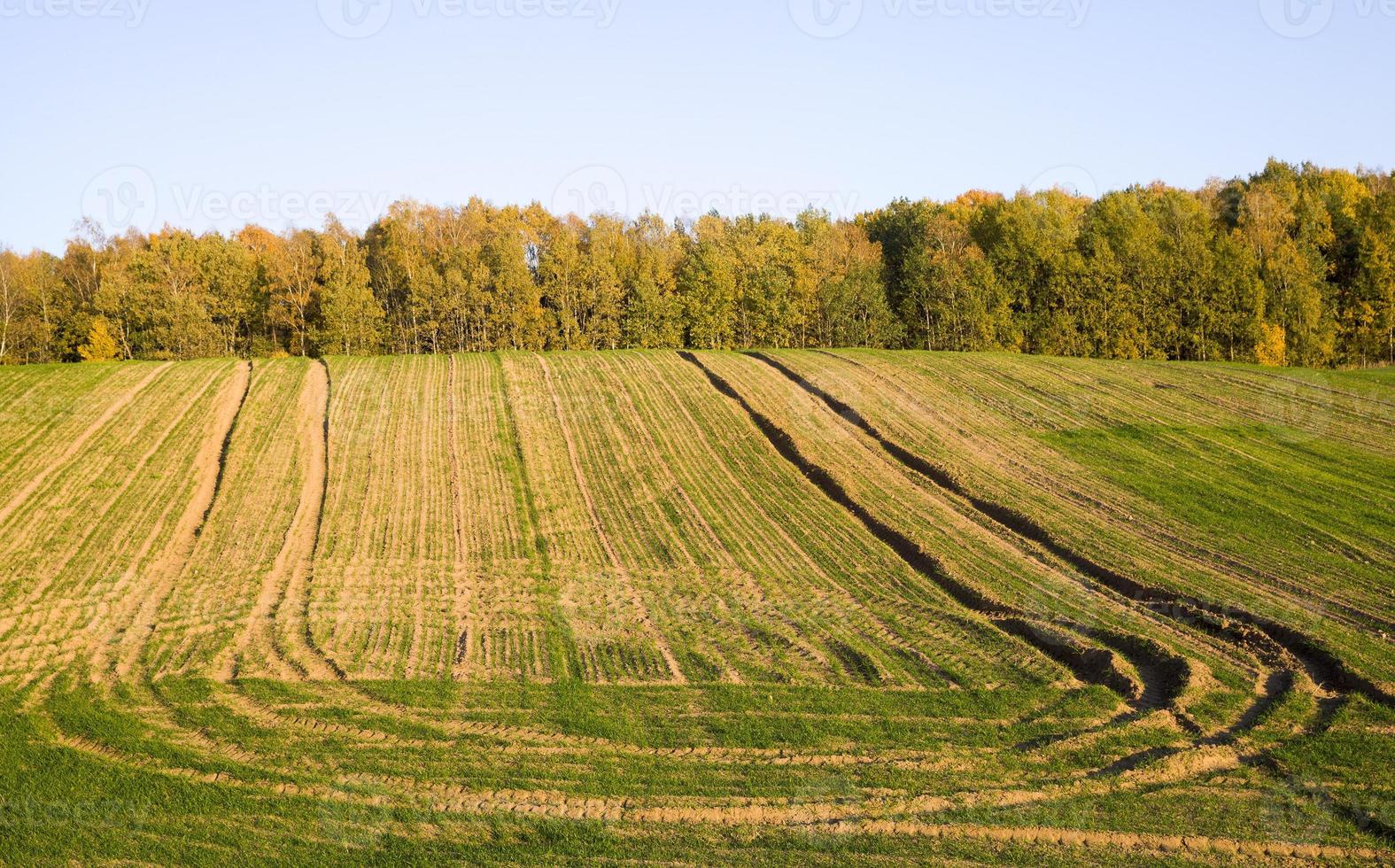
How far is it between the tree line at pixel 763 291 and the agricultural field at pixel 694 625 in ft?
69.7

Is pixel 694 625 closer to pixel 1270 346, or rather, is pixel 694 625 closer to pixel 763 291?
pixel 763 291

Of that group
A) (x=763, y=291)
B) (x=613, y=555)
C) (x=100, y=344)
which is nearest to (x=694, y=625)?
(x=613, y=555)

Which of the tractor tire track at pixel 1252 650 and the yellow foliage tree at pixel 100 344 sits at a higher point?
the yellow foliage tree at pixel 100 344

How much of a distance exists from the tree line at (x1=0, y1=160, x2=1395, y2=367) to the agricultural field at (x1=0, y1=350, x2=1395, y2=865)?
21.3 metres

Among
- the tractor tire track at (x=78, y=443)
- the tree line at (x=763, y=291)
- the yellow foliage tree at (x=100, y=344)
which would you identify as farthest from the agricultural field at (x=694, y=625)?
the tree line at (x=763, y=291)

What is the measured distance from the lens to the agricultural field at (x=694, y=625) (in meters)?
14.3

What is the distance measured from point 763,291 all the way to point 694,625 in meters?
48.6

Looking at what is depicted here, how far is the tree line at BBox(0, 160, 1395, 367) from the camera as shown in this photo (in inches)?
2494

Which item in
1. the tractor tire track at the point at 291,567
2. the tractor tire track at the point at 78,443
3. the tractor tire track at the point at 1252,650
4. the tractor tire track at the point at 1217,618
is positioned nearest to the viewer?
the tractor tire track at the point at 1252,650

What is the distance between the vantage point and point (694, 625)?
2264 centimetres

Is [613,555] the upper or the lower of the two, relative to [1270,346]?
lower

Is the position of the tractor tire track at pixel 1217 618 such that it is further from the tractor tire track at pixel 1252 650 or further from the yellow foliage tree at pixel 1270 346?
the yellow foliage tree at pixel 1270 346

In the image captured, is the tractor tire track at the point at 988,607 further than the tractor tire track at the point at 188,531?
No

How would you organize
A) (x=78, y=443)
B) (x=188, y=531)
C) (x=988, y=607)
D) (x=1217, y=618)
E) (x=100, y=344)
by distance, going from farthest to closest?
(x=100, y=344), (x=78, y=443), (x=188, y=531), (x=988, y=607), (x=1217, y=618)
